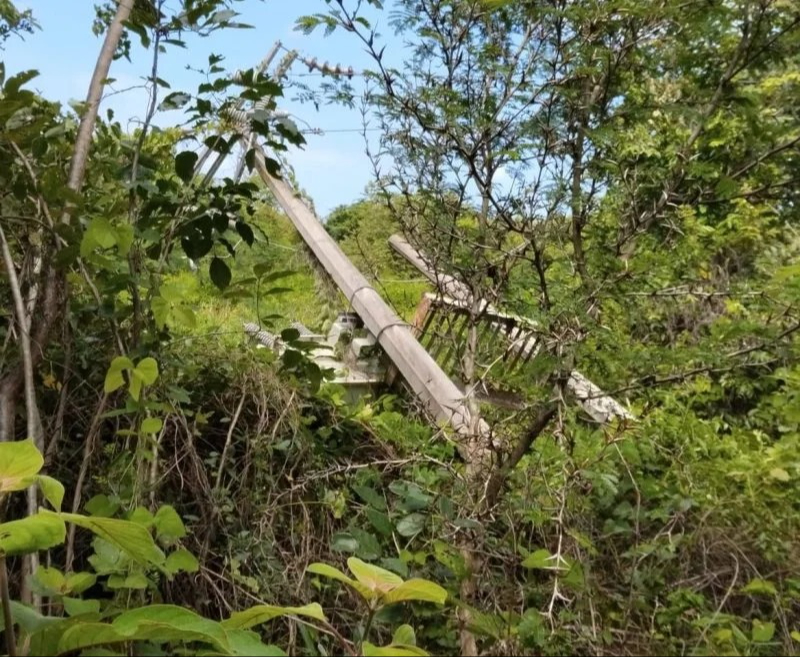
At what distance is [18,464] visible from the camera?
0.56 m

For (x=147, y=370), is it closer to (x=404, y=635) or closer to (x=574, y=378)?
(x=404, y=635)

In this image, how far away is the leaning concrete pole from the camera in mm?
1377

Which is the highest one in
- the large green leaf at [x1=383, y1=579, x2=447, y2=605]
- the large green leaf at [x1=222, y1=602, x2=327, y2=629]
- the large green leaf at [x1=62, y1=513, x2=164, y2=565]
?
the large green leaf at [x1=62, y1=513, x2=164, y2=565]

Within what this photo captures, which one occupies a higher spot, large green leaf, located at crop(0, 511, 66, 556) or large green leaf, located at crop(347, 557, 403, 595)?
large green leaf, located at crop(0, 511, 66, 556)

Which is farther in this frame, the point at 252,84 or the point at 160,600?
the point at 252,84

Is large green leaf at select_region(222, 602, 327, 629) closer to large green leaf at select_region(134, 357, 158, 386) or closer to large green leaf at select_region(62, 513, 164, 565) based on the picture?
large green leaf at select_region(62, 513, 164, 565)

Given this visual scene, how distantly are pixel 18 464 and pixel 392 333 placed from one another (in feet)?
6.64

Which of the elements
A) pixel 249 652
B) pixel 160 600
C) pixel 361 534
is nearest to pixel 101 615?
pixel 249 652

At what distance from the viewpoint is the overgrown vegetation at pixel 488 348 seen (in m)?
1.09

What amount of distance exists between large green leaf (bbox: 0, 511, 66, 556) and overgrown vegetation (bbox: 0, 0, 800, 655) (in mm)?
391

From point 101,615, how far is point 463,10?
4.19 ft

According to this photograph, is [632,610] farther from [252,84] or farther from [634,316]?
[252,84]

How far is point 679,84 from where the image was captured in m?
1.35

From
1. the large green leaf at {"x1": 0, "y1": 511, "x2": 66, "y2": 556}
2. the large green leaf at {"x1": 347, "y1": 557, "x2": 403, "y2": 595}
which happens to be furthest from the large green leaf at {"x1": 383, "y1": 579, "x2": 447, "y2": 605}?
the large green leaf at {"x1": 0, "y1": 511, "x2": 66, "y2": 556}
